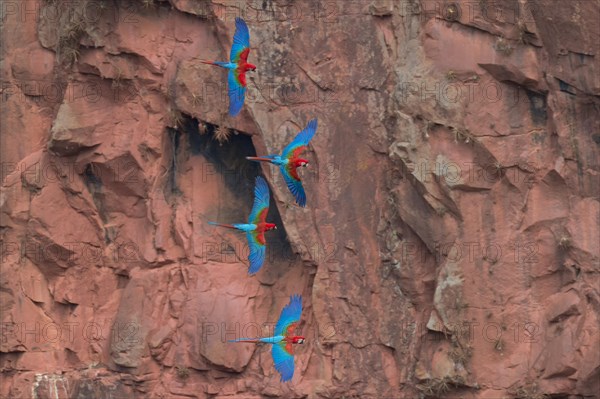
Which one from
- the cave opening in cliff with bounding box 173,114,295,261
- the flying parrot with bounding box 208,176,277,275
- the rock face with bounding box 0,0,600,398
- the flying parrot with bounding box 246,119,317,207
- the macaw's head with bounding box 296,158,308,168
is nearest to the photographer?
the macaw's head with bounding box 296,158,308,168

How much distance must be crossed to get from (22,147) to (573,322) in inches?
243

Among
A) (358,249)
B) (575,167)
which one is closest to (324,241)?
(358,249)

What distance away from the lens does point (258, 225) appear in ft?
50.6

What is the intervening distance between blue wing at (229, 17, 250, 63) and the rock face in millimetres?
1032

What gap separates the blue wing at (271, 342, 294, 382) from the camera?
50.5 ft

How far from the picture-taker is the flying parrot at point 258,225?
15414mm

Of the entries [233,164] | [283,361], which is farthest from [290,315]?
[233,164]

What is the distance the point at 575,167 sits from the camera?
15773 mm

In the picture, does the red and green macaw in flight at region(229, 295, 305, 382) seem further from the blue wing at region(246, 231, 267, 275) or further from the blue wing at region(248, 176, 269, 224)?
the blue wing at region(248, 176, 269, 224)

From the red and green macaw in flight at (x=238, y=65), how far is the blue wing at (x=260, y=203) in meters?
0.76

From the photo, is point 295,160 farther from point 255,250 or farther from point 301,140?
point 255,250

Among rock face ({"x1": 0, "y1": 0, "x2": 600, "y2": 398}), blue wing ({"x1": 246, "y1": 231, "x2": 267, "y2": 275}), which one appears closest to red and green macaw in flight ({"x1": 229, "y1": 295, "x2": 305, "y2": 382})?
blue wing ({"x1": 246, "y1": 231, "x2": 267, "y2": 275})

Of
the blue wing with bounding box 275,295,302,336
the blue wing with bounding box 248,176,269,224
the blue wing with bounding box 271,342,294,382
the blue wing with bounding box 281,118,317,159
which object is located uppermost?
the blue wing with bounding box 281,118,317,159

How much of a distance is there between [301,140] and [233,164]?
1.65 meters
